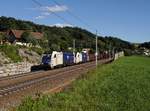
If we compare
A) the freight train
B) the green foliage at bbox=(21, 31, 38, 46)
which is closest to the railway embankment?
the freight train

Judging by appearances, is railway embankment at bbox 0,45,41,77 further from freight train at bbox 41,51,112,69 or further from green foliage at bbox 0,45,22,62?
freight train at bbox 41,51,112,69

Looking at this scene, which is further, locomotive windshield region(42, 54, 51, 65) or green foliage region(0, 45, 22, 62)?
locomotive windshield region(42, 54, 51, 65)

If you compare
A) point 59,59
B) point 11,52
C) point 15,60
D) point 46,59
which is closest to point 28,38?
point 59,59

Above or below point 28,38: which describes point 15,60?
below

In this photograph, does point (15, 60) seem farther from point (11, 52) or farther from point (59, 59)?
point (59, 59)

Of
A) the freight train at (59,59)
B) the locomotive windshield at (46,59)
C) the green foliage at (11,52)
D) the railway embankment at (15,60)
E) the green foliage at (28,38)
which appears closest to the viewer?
the railway embankment at (15,60)

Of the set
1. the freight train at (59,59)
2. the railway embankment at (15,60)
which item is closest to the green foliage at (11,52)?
the railway embankment at (15,60)

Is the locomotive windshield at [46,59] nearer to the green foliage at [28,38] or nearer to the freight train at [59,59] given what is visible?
the freight train at [59,59]

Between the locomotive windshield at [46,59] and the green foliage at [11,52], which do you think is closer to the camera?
the green foliage at [11,52]

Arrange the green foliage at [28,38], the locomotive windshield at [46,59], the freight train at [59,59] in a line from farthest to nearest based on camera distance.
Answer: the green foliage at [28,38] → the freight train at [59,59] → the locomotive windshield at [46,59]

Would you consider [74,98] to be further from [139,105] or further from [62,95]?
[139,105]

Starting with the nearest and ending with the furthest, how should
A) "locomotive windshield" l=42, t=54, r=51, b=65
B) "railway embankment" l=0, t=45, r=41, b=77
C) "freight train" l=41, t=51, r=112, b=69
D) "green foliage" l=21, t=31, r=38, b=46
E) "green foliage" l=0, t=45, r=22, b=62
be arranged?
"railway embankment" l=0, t=45, r=41, b=77 < "green foliage" l=0, t=45, r=22, b=62 < "locomotive windshield" l=42, t=54, r=51, b=65 < "freight train" l=41, t=51, r=112, b=69 < "green foliage" l=21, t=31, r=38, b=46

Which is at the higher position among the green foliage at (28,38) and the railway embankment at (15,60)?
the green foliage at (28,38)

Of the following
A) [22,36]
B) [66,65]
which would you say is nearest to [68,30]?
[22,36]
